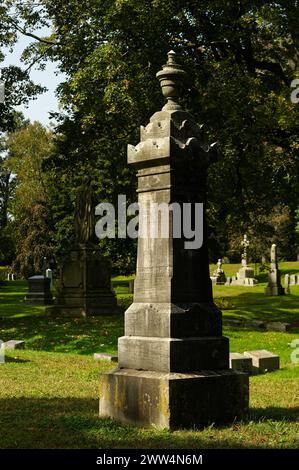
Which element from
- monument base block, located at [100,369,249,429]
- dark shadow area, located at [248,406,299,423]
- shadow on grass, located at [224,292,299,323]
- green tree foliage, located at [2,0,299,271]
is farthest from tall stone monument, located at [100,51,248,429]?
shadow on grass, located at [224,292,299,323]

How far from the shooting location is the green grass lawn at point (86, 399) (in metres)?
6.59

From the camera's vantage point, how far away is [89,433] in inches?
270

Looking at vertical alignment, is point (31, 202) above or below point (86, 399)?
above

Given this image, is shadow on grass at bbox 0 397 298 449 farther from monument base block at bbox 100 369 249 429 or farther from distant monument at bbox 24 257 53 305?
distant monument at bbox 24 257 53 305

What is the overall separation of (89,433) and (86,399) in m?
2.36

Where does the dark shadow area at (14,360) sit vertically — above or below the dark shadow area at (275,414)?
below

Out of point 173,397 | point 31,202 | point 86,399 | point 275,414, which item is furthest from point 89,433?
point 31,202

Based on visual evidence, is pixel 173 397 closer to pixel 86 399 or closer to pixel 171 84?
pixel 86 399

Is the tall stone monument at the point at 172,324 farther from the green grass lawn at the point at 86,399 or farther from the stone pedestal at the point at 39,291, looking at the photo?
the stone pedestal at the point at 39,291

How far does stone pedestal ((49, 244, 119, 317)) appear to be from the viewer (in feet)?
72.8

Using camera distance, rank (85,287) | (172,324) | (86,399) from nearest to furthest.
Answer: (172,324) → (86,399) → (85,287)

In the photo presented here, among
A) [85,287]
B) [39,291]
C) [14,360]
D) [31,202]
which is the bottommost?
[14,360]

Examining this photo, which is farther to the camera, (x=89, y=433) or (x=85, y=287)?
(x=85, y=287)

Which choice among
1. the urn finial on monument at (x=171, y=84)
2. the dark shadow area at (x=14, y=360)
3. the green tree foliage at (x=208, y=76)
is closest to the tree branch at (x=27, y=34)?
the green tree foliage at (x=208, y=76)
